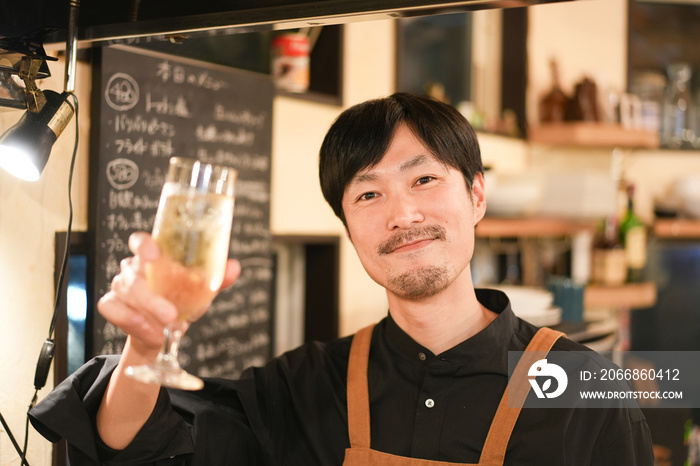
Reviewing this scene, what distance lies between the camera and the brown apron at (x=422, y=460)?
1305 mm

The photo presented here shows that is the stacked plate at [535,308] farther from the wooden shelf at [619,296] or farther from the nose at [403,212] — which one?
the nose at [403,212]

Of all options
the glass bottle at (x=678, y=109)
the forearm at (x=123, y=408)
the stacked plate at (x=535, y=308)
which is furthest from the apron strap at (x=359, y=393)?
the glass bottle at (x=678, y=109)

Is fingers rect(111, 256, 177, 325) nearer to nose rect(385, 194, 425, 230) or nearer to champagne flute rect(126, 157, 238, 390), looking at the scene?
champagne flute rect(126, 157, 238, 390)

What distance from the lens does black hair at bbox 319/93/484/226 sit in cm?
149

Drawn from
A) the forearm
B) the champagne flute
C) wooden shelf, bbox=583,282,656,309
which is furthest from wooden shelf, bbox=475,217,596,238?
the champagne flute

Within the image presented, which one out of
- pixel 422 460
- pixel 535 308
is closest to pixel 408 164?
pixel 422 460

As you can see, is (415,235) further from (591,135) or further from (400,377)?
(591,135)

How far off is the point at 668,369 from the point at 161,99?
173cm

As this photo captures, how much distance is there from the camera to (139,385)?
112 centimetres

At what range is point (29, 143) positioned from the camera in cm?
Result: 114

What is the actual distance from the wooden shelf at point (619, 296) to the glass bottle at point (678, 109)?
975 mm

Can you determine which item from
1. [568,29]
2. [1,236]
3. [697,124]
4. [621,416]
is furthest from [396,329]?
[697,124]

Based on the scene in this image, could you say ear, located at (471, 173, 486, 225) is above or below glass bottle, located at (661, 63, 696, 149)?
below

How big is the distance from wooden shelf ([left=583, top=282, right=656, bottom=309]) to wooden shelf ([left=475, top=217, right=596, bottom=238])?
1.14 ft
